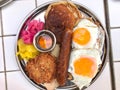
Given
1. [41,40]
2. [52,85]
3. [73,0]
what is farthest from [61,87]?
[73,0]

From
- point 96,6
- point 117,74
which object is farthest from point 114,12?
point 117,74

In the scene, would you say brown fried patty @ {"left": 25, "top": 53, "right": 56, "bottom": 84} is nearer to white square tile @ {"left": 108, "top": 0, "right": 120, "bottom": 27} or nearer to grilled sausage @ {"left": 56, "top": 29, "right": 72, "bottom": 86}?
grilled sausage @ {"left": 56, "top": 29, "right": 72, "bottom": 86}

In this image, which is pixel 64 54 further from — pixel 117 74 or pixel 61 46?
pixel 117 74

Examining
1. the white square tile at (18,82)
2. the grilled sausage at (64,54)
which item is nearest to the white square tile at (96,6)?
the grilled sausage at (64,54)

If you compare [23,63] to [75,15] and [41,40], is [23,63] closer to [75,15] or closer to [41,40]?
[41,40]

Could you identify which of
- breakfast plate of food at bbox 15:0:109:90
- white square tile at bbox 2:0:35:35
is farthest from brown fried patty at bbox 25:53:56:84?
white square tile at bbox 2:0:35:35
